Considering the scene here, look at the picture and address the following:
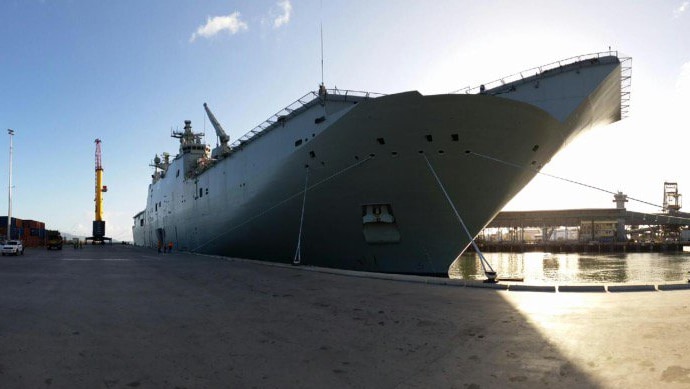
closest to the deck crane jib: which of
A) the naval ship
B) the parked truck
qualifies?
the naval ship

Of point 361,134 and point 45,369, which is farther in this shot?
point 361,134

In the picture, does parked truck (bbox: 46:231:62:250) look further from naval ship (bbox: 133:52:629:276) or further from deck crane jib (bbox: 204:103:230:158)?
naval ship (bbox: 133:52:629:276)

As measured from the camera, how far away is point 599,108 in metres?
16.3

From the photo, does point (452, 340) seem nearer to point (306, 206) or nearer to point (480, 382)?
point (480, 382)

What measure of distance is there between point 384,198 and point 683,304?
35.5ft

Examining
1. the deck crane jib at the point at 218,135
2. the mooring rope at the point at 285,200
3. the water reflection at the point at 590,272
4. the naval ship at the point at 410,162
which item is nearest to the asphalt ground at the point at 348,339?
the naval ship at the point at 410,162

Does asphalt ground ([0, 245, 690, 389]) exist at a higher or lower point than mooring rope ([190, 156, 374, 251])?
lower

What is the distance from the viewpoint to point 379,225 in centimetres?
Result: 1714

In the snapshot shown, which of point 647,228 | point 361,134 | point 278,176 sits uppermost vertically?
point 361,134

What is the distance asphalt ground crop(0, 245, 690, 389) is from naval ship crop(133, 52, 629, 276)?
5.51 meters

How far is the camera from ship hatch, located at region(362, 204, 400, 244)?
55.0 feet

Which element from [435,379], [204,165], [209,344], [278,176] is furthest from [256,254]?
[435,379]

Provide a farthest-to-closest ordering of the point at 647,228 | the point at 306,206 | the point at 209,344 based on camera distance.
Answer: the point at 647,228 → the point at 306,206 → the point at 209,344

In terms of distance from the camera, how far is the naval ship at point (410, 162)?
1470 centimetres
